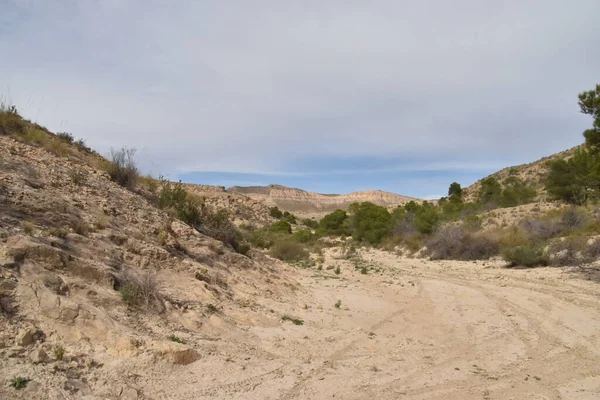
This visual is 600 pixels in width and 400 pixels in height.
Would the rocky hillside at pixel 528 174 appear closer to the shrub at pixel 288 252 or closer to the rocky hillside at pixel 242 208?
the rocky hillside at pixel 242 208

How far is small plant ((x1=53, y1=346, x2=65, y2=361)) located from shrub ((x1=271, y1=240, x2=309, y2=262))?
1620cm

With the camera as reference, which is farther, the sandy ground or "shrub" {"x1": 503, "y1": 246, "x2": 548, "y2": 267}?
"shrub" {"x1": 503, "y1": 246, "x2": 548, "y2": 267}

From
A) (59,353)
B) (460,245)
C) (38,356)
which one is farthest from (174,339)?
(460,245)

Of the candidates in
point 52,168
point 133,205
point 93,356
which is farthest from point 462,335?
point 52,168

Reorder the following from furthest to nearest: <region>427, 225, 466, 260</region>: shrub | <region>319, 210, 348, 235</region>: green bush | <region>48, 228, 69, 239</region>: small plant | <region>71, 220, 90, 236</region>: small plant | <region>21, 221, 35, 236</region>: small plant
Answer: <region>319, 210, 348, 235</region>: green bush < <region>427, 225, 466, 260</region>: shrub < <region>71, 220, 90, 236</region>: small plant < <region>48, 228, 69, 239</region>: small plant < <region>21, 221, 35, 236</region>: small plant

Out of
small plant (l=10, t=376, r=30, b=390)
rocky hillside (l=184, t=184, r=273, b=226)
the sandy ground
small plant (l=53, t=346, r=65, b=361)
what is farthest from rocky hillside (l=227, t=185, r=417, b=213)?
small plant (l=10, t=376, r=30, b=390)

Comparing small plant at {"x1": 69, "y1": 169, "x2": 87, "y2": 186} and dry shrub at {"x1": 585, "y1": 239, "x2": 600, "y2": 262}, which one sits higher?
small plant at {"x1": 69, "y1": 169, "x2": 87, "y2": 186}

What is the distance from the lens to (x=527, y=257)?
16891 mm

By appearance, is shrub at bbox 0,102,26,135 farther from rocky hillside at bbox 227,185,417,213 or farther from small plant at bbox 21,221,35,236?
rocky hillside at bbox 227,185,417,213

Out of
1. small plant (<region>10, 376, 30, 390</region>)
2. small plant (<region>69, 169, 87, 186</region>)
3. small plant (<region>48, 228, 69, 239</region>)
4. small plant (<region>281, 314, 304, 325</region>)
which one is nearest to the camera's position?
small plant (<region>10, 376, 30, 390</region>)

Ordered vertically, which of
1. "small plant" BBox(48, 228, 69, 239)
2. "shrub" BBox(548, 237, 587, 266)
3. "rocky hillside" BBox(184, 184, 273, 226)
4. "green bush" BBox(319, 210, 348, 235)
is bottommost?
"shrub" BBox(548, 237, 587, 266)

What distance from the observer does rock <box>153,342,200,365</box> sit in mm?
5320

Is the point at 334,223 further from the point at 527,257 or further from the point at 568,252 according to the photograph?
the point at 568,252

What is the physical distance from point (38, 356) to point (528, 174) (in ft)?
209
